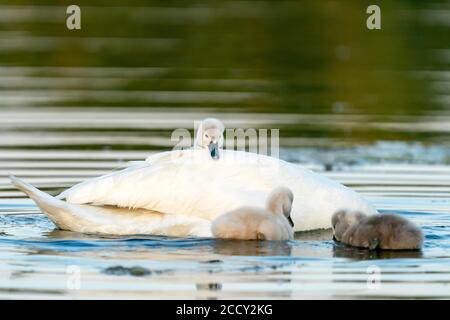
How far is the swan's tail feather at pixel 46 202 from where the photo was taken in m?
9.55

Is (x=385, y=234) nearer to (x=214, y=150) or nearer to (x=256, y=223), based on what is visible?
(x=256, y=223)

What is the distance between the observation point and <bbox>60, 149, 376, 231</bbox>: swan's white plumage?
9.78m

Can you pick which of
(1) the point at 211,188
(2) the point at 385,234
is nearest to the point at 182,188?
(1) the point at 211,188

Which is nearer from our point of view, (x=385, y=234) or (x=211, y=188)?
(x=385, y=234)

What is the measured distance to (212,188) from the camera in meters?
9.85

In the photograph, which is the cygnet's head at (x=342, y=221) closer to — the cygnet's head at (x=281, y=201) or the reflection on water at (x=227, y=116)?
the reflection on water at (x=227, y=116)

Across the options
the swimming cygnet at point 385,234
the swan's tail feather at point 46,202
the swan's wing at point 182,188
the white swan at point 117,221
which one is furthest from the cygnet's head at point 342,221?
the swan's tail feather at point 46,202

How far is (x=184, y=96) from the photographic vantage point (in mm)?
17016

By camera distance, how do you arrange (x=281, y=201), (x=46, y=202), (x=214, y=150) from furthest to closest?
1. (x=214, y=150)
2. (x=46, y=202)
3. (x=281, y=201)

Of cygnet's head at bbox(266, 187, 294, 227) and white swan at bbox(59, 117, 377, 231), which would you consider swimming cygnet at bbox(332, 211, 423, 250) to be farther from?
white swan at bbox(59, 117, 377, 231)

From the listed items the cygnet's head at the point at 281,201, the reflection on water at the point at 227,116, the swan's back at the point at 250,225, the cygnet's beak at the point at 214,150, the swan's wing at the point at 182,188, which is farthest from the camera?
the cygnet's beak at the point at 214,150

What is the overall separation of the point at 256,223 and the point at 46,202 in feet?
5.40

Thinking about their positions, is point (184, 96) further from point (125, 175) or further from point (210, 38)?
point (125, 175)
